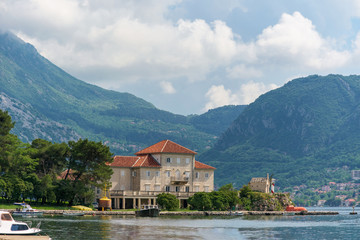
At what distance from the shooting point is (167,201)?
465 ft

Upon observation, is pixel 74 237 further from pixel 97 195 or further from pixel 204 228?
pixel 97 195

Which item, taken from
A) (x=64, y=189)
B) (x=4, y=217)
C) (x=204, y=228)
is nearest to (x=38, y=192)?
(x=64, y=189)

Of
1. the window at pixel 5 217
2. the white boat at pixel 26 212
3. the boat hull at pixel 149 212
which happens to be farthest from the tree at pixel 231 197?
the window at pixel 5 217

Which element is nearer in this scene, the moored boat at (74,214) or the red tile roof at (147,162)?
the moored boat at (74,214)

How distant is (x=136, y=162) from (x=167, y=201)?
15772 millimetres

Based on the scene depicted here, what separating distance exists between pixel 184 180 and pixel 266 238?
70165 millimetres

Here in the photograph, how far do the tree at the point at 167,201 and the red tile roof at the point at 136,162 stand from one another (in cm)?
1116

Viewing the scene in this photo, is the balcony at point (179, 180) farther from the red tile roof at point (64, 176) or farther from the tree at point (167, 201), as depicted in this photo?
the red tile roof at point (64, 176)

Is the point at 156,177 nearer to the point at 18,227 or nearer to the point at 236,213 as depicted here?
the point at 236,213

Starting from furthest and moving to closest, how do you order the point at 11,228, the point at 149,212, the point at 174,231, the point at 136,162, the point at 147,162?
the point at 136,162 < the point at 147,162 < the point at 149,212 < the point at 174,231 < the point at 11,228

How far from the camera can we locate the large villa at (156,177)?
14750 centimetres

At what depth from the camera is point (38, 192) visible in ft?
423

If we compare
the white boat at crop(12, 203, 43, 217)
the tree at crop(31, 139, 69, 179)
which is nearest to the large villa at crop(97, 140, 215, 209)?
the tree at crop(31, 139, 69, 179)

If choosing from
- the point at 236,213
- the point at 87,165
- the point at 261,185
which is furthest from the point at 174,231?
the point at 261,185
